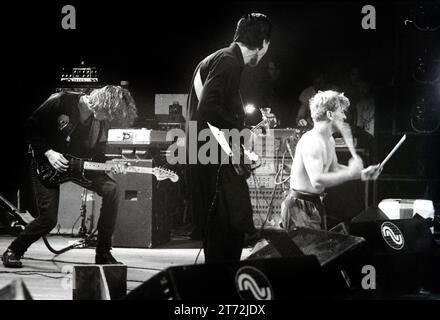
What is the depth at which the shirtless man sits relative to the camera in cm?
355

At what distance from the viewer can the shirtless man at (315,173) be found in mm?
3547

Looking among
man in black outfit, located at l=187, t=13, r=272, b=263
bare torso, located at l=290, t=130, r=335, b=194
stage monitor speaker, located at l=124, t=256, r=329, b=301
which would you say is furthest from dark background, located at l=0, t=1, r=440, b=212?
stage monitor speaker, located at l=124, t=256, r=329, b=301

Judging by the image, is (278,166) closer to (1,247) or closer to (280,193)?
(280,193)

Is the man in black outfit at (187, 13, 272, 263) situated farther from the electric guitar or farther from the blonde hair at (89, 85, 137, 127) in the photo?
the electric guitar

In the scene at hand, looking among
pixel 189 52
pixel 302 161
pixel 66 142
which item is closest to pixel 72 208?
pixel 66 142

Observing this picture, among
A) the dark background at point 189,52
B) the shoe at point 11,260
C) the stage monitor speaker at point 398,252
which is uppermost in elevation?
the dark background at point 189,52

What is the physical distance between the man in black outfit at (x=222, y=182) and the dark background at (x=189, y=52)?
390 cm

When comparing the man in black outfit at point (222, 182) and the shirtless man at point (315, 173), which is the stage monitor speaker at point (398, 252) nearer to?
the shirtless man at point (315, 173)

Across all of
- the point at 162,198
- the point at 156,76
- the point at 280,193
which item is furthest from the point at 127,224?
the point at 156,76

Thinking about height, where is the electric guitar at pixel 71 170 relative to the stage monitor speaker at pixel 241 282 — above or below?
above

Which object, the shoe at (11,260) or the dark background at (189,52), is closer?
the shoe at (11,260)

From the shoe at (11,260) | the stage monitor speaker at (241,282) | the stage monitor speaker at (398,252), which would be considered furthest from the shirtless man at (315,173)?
the shoe at (11,260)

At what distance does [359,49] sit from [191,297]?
5.91m
